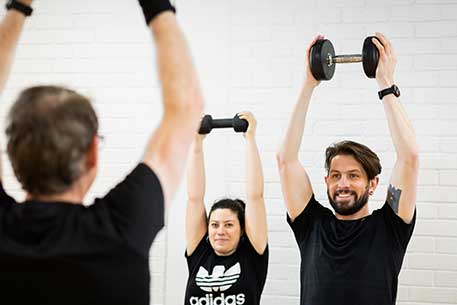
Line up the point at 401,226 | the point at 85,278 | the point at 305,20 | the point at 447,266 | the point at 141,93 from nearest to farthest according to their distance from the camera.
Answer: the point at 85,278
the point at 401,226
the point at 447,266
the point at 305,20
the point at 141,93

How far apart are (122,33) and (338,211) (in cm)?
186

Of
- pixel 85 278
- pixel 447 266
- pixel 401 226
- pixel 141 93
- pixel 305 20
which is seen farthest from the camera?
pixel 141 93

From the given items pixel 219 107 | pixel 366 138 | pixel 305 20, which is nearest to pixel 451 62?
pixel 366 138

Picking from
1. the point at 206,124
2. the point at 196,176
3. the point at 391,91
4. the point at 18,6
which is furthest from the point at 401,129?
the point at 18,6

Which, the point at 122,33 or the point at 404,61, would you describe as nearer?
the point at 404,61

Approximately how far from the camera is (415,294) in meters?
3.03

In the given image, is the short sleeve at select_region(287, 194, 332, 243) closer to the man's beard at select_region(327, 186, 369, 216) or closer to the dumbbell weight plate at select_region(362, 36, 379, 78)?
the man's beard at select_region(327, 186, 369, 216)

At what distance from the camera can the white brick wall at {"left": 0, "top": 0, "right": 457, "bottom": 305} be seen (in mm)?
3070

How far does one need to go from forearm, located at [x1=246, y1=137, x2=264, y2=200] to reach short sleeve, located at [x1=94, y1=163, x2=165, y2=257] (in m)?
1.77

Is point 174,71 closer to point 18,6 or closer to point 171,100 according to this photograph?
point 171,100

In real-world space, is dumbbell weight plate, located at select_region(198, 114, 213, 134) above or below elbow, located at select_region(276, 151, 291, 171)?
above

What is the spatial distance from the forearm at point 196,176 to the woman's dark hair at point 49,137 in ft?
6.15

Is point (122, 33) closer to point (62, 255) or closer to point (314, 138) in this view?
point (314, 138)

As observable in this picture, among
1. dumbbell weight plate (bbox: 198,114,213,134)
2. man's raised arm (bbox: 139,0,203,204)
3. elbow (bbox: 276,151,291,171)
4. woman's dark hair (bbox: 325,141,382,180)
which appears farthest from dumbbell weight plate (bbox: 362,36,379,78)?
man's raised arm (bbox: 139,0,203,204)
